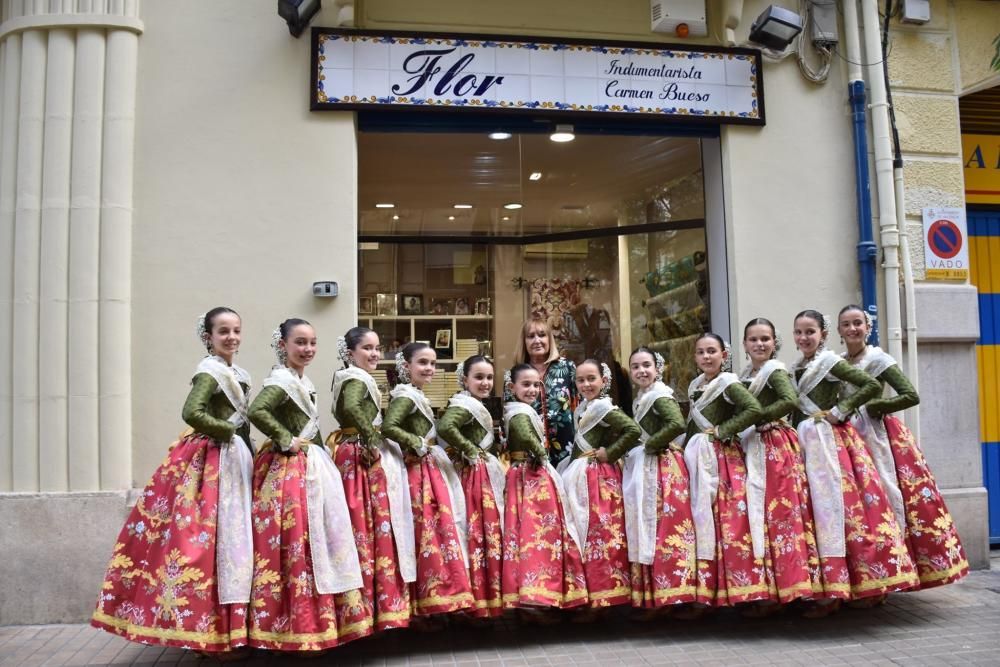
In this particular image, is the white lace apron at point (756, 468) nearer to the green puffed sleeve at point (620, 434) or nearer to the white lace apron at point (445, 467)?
the green puffed sleeve at point (620, 434)

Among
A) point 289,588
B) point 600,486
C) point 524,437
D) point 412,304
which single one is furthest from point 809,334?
point 412,304

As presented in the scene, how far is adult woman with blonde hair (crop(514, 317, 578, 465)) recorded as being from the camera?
6.06 meters

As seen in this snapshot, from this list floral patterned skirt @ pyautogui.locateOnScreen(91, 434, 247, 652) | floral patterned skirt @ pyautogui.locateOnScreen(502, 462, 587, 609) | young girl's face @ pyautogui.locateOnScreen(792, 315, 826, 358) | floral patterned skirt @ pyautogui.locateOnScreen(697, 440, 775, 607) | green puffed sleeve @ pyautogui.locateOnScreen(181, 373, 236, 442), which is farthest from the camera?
young girl's face @ pyautogui.locateOnScreen(792, 315, 826, 358)

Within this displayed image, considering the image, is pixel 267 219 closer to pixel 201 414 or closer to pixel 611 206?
pixel 201 414

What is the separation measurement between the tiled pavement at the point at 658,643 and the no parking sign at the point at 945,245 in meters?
2.76

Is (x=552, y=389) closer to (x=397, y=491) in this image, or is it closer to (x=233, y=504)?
(x=397, y=491)

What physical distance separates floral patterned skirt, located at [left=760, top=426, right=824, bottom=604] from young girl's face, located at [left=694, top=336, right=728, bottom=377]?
549 millimetres

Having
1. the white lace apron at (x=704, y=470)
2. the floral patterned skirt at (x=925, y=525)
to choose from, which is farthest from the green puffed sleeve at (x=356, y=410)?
the floral patterned skirt at (x=925, y=525)

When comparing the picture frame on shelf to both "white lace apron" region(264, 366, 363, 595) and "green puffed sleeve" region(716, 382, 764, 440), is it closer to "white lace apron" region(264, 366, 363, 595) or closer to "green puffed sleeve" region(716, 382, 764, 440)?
"white lace apron" region(264, 366, 363, 595)

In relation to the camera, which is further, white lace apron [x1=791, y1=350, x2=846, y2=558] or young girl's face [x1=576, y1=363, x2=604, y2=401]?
young girl's face [x1=576, y1=363, x2=604, y2=401]

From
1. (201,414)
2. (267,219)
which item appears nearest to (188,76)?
(267,219)

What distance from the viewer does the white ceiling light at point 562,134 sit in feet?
23.1

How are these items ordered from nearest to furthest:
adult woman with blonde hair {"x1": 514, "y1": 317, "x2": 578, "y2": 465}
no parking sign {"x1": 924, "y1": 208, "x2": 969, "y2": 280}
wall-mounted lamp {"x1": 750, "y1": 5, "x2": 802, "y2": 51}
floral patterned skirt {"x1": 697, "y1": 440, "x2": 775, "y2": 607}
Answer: floral patterned skirt {"x1": 697, "y1": 440, "x2": 775, "y2": 607}, adult woman with blonde hair {"x1": 514, "y1": 317, "x2": 578, "y2": 465}, wall-mounted lamp {"x1": 750, "y1": 5, "x2": 802, "y2": 51}, no parking sign {"x1": 924, "y1": 208, "x2": 969, "y2": 280}

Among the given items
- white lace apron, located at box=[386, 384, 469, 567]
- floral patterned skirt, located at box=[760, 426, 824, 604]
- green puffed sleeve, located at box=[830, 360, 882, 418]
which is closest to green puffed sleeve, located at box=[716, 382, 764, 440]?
floral patterned skirt, located at box=[760, 426, 824, 604]
